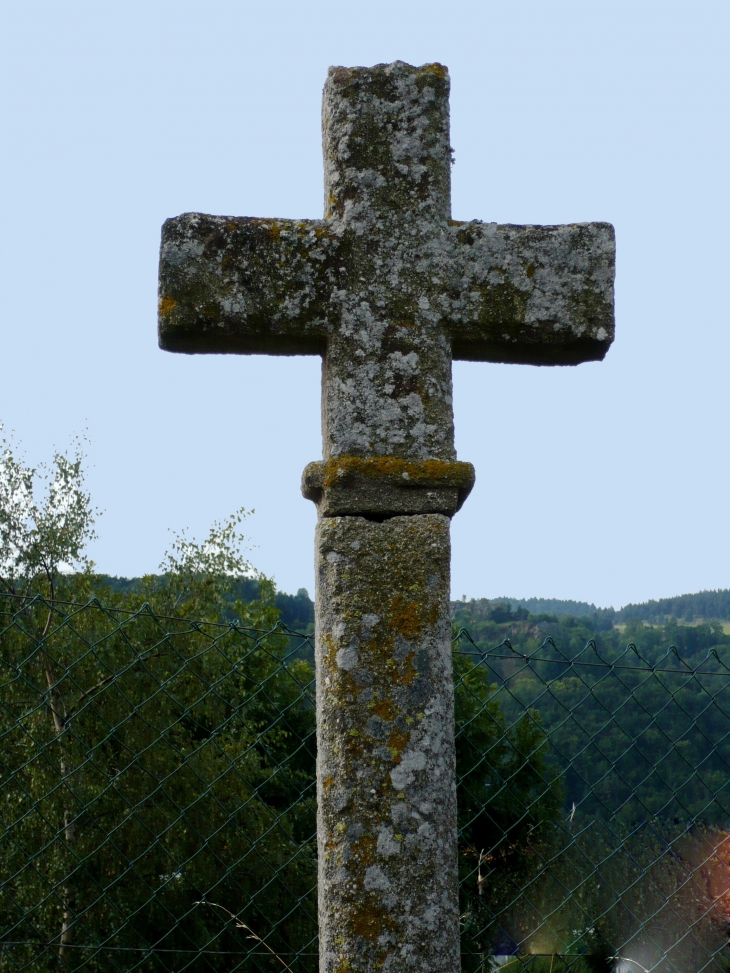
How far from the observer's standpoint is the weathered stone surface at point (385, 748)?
222 centimetres

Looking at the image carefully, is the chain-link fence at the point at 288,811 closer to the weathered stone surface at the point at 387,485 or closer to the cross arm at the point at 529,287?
the weathered stone surface at the point at 387,485

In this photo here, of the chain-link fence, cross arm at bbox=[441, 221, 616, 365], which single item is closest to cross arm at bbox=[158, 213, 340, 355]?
cross arm at bbox=[441, 221, 616, 365]

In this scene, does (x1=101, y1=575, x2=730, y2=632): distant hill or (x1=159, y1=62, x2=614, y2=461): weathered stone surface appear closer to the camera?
(x1=159, y1=62, x2=614, y2=461): weathered stone surface

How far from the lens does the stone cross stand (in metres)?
2.25

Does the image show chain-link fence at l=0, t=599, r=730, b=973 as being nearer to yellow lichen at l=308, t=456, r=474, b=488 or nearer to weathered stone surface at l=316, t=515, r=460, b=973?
weathered stone surface at l=316, t=515, r=460, b=973

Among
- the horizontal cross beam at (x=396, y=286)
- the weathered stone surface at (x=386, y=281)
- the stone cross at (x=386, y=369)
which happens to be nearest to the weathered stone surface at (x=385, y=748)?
the stone cross at (x=386, y=369)

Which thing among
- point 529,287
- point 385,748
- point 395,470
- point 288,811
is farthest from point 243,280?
point 288,811

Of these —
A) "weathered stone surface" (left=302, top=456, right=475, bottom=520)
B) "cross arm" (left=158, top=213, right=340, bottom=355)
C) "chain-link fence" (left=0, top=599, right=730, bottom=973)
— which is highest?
"cross arm" (left=158, top=213, right=340, bottom=355)

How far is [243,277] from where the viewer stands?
8.13 feet

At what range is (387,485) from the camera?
2.39m

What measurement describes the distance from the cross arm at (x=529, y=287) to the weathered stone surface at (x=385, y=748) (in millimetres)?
580

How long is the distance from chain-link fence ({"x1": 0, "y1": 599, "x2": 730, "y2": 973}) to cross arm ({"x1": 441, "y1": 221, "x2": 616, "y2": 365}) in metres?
0.97

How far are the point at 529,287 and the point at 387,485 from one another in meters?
0.71

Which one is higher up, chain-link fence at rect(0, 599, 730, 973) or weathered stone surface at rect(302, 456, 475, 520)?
weathered stone surface at rect(302, 456, 475, 520)
